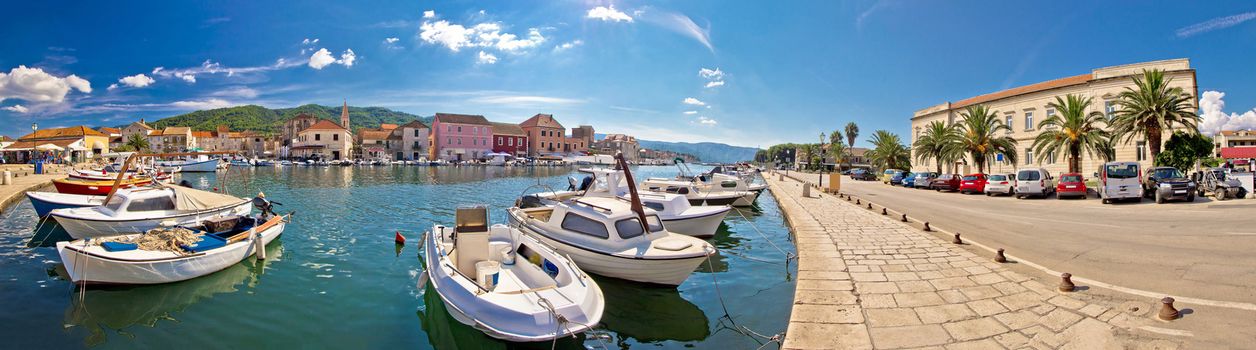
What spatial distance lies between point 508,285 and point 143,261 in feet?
25.0

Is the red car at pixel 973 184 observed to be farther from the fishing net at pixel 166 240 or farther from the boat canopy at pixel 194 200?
the boat canopy at pixel 194 200

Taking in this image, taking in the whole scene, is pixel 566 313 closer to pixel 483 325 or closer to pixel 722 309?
pixel 483 325

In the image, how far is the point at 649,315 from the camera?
30.2 feet

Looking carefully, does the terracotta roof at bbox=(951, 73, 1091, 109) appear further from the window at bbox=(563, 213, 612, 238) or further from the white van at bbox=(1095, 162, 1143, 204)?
the window at bbox=(563, 213, 612, 238)

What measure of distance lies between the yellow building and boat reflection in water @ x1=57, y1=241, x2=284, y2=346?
41.9 meters

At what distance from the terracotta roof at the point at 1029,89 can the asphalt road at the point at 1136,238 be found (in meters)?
26.2

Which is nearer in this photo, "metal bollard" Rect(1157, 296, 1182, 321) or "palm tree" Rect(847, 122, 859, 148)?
"metal bollard" Rect(1157, 296, 1182, 321)

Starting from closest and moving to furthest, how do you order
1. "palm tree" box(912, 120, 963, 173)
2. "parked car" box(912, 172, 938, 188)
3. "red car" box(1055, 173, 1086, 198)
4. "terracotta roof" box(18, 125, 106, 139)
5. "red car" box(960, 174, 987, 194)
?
"red car" box(1055, 173, 1086, 198)
"red car" box(960, 174, 987, 194)
"parked car" box(912, 172, 938, 188)
"palm tree" box(912, 120, 963, 173)
"terracotta roof" box(18, 125, 106, 139)

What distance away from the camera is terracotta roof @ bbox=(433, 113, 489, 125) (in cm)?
10056

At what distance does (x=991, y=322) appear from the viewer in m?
6.24

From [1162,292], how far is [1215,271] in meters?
2.30

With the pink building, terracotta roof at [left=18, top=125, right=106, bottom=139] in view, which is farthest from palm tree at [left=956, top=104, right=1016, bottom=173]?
terracotta roof at [left=18, top=125, right=106, bottom=139]

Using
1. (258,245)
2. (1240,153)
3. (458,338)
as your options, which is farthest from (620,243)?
(1240,153)

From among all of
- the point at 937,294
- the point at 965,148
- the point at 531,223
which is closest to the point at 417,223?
the point at 531,223
